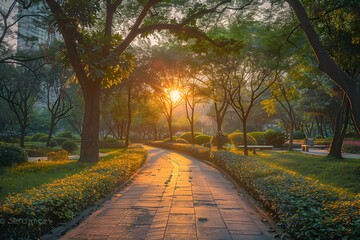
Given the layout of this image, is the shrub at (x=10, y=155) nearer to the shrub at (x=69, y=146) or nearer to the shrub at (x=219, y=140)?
the shrub at (x=219, y=140)

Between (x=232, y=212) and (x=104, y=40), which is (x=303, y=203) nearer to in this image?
(x=232, y=212)

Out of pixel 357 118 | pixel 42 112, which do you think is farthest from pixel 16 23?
pixel 42 112

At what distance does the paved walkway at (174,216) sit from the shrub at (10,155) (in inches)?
333

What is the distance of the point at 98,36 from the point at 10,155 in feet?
26.3

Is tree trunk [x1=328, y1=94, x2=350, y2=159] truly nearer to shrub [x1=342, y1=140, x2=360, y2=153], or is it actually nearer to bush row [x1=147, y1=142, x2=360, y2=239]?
shrub [x1=342, y1=140, x2=360, y2=153]

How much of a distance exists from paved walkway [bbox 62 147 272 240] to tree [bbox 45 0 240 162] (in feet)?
14.7

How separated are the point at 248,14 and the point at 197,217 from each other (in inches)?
469

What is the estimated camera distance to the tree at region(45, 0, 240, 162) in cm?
1295

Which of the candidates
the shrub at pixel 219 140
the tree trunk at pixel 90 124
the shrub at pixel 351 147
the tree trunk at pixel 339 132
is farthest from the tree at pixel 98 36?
the shrub at pixel 351 147

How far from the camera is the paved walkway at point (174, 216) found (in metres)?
6.33

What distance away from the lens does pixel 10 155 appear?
17328mm

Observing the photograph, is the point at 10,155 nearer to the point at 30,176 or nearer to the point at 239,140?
the point at 30,176

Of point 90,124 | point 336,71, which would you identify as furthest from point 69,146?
point 336,71

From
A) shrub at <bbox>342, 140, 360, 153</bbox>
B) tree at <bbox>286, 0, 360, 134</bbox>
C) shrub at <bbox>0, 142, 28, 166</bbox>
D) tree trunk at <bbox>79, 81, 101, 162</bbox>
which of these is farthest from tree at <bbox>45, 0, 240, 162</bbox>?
shrub at <bbox>342, 140, 360, 153</bbox>
